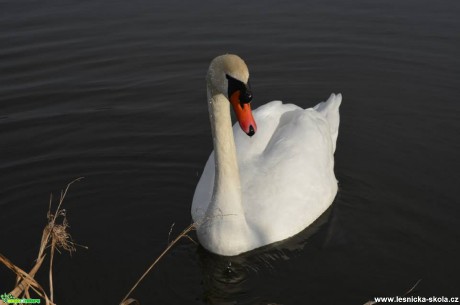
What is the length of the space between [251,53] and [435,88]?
10.7ft

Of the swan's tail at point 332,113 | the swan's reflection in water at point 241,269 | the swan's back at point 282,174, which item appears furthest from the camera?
the swan's tail at point 332,113

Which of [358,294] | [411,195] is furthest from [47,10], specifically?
[358,294]

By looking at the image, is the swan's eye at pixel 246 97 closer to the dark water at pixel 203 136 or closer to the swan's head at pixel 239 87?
the swan's head at pixel 239 87

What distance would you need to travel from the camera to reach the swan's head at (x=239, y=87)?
19.1 feet

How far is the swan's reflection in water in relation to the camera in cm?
630

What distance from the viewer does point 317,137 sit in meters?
8.02

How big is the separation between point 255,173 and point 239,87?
155 cm

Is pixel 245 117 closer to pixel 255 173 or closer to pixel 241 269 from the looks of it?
pixel 255 173

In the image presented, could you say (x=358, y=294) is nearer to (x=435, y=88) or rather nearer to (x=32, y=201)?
(x=32, y=201)

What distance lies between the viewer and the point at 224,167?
6.58 meters

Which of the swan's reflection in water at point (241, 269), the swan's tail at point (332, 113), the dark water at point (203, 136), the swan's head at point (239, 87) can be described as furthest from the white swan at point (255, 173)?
the swan's tail at point (332, 113)

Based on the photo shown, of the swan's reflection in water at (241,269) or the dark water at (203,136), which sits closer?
the swan's reflection in water at (241,269)

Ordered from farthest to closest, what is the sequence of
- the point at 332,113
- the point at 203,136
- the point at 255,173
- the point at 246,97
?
the point at 203,136, the point at 332,113, the point at 255,173, the point at 246,97

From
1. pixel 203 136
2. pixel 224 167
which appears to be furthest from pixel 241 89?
pixel 203 136
